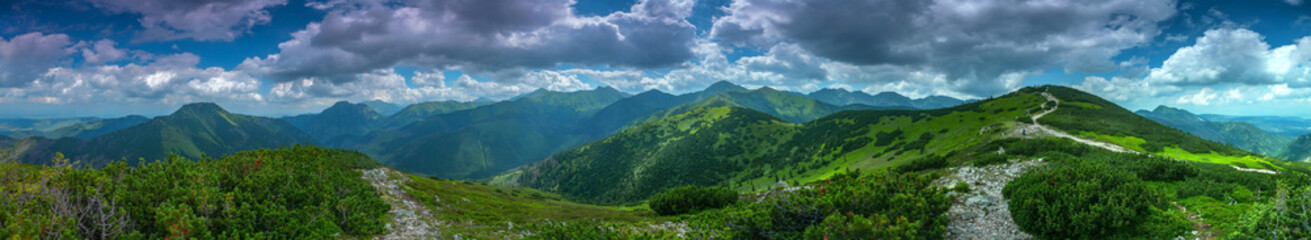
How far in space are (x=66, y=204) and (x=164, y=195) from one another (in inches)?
115

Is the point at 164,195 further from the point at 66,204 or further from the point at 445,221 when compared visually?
the point at 445,221

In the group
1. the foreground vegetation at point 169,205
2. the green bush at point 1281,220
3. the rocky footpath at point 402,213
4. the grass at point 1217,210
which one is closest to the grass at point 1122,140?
the grass at point 1217,210

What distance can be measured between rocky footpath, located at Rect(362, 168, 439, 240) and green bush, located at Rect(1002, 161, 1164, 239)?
1203 inches

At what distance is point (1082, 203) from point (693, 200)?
24.9 meters

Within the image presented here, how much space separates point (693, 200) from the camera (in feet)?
127

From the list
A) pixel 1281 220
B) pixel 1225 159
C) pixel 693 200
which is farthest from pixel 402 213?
pixel 1225 159

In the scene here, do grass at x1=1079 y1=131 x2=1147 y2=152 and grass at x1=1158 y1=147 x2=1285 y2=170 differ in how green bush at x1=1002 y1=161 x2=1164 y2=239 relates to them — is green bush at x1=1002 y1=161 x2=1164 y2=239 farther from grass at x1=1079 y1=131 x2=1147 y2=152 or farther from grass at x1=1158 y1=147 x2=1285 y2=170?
grass at x1=1079 y1=131 x2=1147 y2=152

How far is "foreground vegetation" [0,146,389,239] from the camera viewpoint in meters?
16.0

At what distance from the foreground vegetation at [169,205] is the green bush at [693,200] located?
70.4ft

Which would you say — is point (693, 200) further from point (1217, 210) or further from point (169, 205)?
point (169, 205)

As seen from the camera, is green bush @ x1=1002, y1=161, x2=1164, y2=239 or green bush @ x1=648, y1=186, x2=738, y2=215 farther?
green bush @ x1=648, y1=186, x2=738, y2=215

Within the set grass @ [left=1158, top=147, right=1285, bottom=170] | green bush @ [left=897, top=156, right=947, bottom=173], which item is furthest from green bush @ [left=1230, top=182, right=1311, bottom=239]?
grass @ [left=1158, top=147, right=1285, bottom=170]

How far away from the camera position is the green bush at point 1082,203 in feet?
59.6

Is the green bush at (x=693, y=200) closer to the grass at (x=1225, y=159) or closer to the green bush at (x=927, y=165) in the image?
the green bush at (x=927, y=165)
